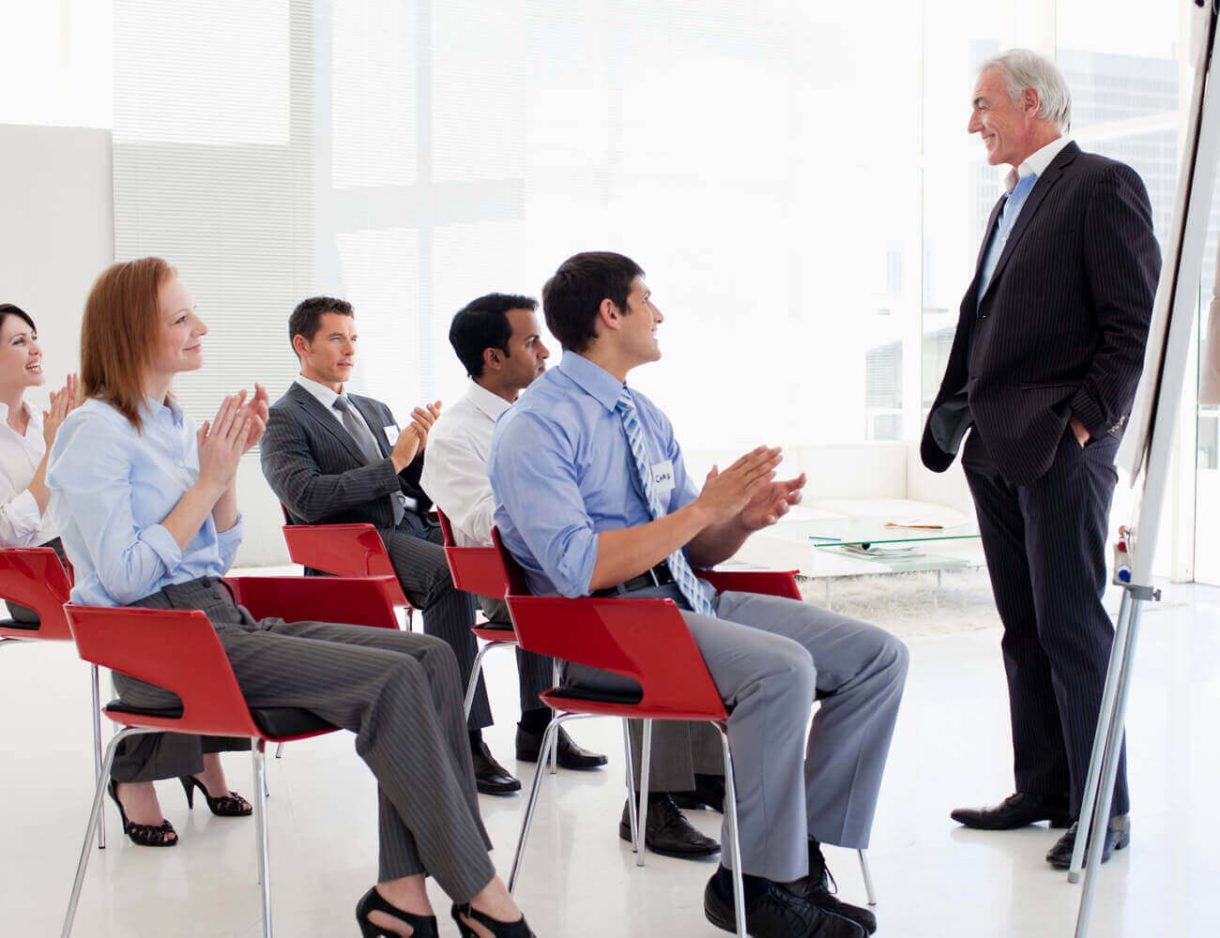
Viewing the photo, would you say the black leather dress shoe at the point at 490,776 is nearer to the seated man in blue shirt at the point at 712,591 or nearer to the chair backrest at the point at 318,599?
the chair backrest at the point at 318,599

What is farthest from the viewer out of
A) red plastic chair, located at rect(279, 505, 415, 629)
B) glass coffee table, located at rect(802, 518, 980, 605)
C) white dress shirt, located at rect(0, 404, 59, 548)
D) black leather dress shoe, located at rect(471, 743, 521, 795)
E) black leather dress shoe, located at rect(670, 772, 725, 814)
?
glass coffee table, located at rect(802, 518, 980, 605)

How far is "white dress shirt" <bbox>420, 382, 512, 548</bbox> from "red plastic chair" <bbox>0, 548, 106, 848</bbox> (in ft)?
3.17

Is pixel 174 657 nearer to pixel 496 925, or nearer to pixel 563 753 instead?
pixel 496 925

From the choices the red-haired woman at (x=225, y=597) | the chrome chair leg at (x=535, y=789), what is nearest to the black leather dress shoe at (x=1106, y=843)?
the chrome chair leg at (x=535, y=789)

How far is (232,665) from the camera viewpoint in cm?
231

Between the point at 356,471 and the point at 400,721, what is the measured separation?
168 cm

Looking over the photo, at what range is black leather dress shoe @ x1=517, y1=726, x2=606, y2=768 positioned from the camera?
361cm

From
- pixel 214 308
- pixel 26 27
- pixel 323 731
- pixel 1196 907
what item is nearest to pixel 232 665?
pixel 323 731

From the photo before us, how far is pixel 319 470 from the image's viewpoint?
386 centimetres

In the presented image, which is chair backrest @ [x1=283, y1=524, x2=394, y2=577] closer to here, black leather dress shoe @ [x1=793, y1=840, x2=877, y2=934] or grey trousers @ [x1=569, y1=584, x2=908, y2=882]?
grey trousers @ [x1=569, y1=584, x2=908, y2=882]

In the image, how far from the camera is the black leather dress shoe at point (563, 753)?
11.8 ft

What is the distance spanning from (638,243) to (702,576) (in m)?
5.87

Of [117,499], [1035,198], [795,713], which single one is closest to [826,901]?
[795,713]

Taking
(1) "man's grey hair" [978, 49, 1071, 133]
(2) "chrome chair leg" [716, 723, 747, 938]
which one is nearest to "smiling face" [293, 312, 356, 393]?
(1) "man's grey hair" [978, 49, 1071, 133]
